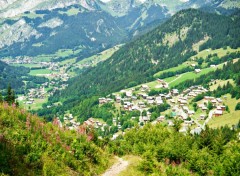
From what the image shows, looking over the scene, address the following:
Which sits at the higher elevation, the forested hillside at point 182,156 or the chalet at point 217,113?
the forested hillside at point 182,156

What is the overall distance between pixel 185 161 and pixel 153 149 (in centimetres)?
536

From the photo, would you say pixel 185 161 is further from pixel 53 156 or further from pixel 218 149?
pixel 53 156

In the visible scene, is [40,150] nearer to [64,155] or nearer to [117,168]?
[64,155]

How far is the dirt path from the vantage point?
130ft

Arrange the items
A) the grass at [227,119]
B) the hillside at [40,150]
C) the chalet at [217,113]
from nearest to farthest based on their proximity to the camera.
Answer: the hillside at [40,150]
the grass at [227,119]
the chalet at [217,113]

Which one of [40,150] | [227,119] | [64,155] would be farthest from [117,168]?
[227,119]

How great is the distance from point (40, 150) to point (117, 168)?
11919mm

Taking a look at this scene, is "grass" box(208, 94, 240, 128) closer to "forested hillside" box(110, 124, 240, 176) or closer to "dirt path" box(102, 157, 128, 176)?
"forested hillside" box(110, 124, 240, 176)

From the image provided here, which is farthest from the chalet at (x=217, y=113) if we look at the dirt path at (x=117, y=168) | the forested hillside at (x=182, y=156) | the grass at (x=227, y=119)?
the dirt path at (x=117, y=168)

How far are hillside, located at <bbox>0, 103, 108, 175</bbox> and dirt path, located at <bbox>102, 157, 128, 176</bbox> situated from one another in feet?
2.92

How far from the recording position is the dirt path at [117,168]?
3965cm

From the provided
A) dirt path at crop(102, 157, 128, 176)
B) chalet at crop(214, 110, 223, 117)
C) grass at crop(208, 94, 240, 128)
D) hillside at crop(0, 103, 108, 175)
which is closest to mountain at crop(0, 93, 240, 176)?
hillside at crop(0, 103, 108, 175)

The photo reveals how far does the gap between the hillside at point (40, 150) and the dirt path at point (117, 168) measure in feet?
2.92

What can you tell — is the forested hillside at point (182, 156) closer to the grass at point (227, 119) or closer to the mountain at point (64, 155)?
the mountain at point (64, 155)
